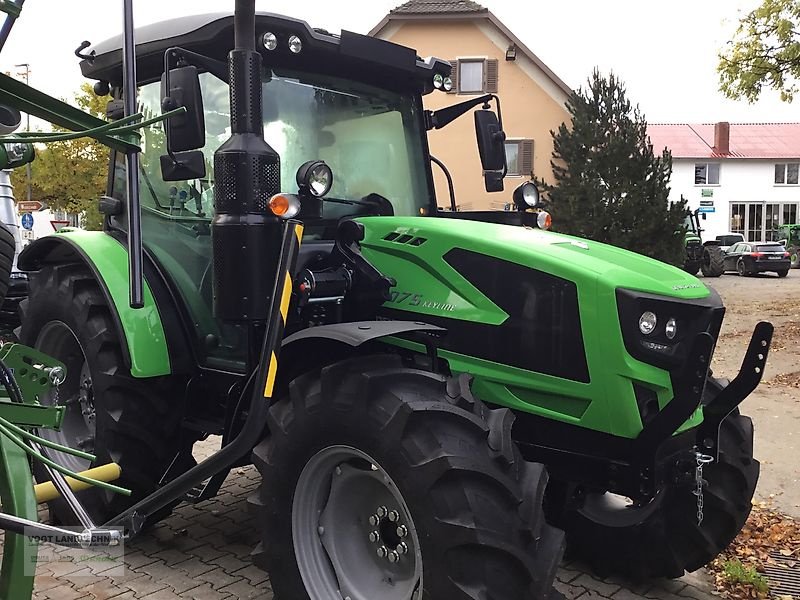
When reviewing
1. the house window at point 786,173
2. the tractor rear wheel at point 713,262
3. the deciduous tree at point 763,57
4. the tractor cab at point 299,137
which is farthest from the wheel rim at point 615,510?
the house window at point 786,173

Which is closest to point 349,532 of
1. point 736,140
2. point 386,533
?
point 386,533

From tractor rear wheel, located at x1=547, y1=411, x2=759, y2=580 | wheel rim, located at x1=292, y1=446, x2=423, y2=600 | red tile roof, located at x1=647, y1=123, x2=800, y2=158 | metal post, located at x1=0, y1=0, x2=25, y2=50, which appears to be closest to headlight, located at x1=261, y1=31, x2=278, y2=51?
metal post, located at x1=0, y1=0, x2=25, y2=50

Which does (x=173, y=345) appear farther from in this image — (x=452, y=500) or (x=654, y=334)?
(x=654, y=334)

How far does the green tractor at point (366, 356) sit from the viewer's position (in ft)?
8.98

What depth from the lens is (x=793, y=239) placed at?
1270 inches

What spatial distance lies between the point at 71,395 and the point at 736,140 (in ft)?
144

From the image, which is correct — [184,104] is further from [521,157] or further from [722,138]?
[722,138]

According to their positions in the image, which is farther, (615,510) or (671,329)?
(615,510)

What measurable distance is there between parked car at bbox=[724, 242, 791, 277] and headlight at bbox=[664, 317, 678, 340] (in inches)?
1026

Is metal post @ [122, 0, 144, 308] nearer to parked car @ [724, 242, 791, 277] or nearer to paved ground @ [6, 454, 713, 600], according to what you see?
paved ground @ [6, 454, 713, 600]

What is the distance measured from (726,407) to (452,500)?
4.03 ft

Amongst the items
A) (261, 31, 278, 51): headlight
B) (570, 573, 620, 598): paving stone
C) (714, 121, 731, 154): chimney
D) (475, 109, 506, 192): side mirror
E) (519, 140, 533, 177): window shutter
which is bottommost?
(570, 573, 620, 598): paving stone

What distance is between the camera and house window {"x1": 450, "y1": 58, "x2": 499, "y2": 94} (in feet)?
77.3

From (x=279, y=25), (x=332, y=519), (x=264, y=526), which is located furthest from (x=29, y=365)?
(x=279, y=25)
